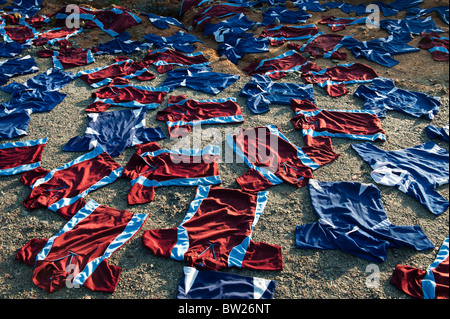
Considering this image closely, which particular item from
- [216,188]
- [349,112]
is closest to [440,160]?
[349,112]

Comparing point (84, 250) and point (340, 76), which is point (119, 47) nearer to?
point (340, 76)

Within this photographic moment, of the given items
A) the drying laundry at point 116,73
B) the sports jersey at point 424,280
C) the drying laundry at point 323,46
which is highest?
the drying laundry at point 323,46

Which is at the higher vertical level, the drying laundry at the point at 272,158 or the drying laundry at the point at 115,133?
the drying laundry at the point at 272,158

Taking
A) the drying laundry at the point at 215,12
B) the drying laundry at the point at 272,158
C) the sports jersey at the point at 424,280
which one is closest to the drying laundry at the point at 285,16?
the drying laundry at the point at 215,12

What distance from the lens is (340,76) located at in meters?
7.88

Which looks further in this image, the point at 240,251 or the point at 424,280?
the point at 240,251

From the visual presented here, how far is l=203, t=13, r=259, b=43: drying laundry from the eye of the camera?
988cm

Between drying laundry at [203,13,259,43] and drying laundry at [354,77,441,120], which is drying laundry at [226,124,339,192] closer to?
drying laundry at [354,77,441,120]

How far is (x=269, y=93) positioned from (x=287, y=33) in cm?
351

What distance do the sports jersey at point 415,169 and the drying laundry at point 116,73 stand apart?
5064 mm

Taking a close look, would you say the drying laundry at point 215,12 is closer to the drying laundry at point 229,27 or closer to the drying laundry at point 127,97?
the drying laundry at point 229,27

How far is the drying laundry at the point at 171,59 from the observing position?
8.41m

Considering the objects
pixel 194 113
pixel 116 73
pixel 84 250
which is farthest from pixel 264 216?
pixel 116 73

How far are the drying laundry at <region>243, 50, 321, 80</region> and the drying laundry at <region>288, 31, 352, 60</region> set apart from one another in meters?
0.49
